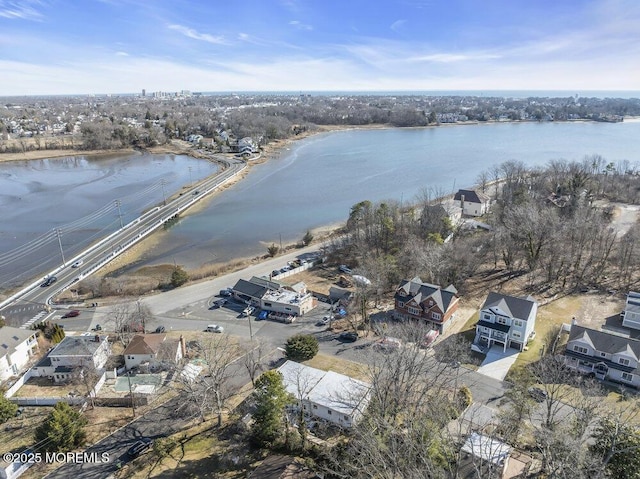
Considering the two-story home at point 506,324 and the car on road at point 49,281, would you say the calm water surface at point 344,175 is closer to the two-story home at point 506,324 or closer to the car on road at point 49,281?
the car on road at point 49,281

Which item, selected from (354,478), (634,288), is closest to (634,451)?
(354,478)

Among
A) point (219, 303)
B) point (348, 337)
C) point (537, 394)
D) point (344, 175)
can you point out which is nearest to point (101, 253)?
point (219, 303)

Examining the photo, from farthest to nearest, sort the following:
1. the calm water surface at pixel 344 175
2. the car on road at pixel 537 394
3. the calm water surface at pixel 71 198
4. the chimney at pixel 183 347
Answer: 1. the calm water surface at pixel 344 175
2. the calm water surface at pixel 71 198
3. the chimney at pixel 183 347
4. the car on road at pixel 537 394

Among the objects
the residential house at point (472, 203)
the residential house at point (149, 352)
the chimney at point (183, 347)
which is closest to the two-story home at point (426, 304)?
the chimney at point (183, 347)

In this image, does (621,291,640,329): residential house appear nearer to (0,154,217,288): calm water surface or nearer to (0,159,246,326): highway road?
(0,159,246,326): highway road

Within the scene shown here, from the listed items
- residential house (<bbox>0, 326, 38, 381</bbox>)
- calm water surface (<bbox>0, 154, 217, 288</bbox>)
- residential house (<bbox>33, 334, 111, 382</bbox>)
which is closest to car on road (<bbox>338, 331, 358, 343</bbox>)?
residential house (<bbox>33, 334, 111, 382</bbox>)

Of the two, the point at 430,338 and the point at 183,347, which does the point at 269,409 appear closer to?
the point at 183,347
